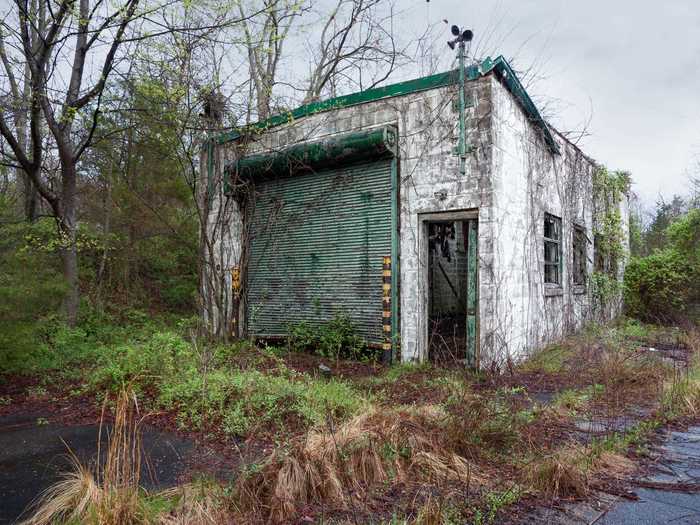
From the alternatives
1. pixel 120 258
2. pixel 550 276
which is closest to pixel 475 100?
pixel 550 276

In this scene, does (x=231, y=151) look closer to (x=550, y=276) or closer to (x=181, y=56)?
(x=181, y=56)

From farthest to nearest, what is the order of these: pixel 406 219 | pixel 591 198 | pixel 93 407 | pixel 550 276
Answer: pixel 591 198 → pixel 550 276 → pixel 406 219 → pixel 93 407

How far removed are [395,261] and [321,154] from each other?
2.20 m

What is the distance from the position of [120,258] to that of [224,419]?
1149 cm

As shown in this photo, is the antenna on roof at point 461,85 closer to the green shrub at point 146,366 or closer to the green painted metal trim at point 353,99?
the green painted metal trim at point 353,99

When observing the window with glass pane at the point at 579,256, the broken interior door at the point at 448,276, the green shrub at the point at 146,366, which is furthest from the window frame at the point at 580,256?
the green shrub at the point at 146,366

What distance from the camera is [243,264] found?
970cm

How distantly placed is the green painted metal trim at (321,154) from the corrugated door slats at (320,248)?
0.25 meters

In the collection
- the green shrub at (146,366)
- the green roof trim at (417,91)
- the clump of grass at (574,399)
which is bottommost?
the clump of grass at (574,399)

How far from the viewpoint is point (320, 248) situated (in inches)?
345

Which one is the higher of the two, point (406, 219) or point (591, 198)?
point (591, 198)

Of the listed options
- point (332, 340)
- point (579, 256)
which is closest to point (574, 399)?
point (332, 340)

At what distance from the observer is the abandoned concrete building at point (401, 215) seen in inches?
283

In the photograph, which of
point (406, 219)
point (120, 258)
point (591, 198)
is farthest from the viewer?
point (120, 258)
